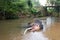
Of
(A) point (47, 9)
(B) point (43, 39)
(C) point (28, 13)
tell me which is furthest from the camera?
(A) point (47, 9)

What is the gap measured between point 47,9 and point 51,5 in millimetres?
541

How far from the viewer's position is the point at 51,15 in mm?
17109

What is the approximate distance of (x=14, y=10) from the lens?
15406 mm

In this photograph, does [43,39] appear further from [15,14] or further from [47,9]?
[47,9]

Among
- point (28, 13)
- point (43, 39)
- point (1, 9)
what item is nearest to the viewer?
point (43, 39)

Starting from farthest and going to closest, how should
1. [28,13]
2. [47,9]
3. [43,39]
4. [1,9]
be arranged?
[47,9] < [28,13] < [1,9] < [43,39]

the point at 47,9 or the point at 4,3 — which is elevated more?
the point at 4,3

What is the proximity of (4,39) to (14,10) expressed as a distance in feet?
29.5

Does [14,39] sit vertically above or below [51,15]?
above

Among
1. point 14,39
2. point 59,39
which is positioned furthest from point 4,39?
point 59,39

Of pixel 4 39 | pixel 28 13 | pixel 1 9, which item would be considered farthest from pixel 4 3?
pixel 4 39

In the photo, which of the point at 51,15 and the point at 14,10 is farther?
the point at 51,15

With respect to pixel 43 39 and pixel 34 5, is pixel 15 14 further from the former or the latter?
pixel 43 39

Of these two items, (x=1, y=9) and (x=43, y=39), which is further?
(x=1, y=9)
